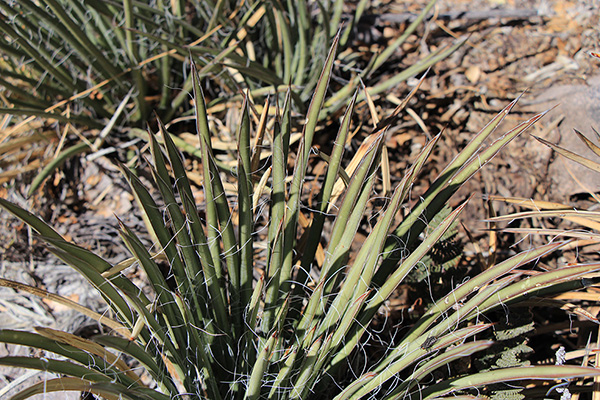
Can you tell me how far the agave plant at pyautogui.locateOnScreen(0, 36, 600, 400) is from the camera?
36.6 inches

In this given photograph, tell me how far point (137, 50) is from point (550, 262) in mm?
1800

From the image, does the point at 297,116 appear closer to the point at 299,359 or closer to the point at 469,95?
the point at 469,95

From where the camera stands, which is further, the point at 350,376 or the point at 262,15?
the point at 262,15

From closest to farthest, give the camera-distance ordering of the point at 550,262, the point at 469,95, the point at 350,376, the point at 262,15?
the point at 350,376 → the point at 550,262 → the point at 262,15 → the point at 469,95

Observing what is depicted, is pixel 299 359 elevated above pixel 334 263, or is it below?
below

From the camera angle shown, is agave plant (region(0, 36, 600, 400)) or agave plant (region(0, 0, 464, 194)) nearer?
agave plant (region(0, 36, 600, 400))

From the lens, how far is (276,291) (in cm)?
110

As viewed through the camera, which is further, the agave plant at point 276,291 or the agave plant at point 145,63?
the agave plant at point 145,63

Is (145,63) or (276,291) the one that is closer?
(276,291)

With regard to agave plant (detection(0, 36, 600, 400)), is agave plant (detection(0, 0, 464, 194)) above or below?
above

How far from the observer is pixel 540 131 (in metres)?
2.03

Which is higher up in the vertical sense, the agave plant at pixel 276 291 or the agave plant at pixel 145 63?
the agave plant at pixel 145 63

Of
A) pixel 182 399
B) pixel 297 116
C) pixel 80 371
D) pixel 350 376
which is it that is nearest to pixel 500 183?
pixel 297 116

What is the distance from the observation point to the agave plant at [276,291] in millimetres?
929
